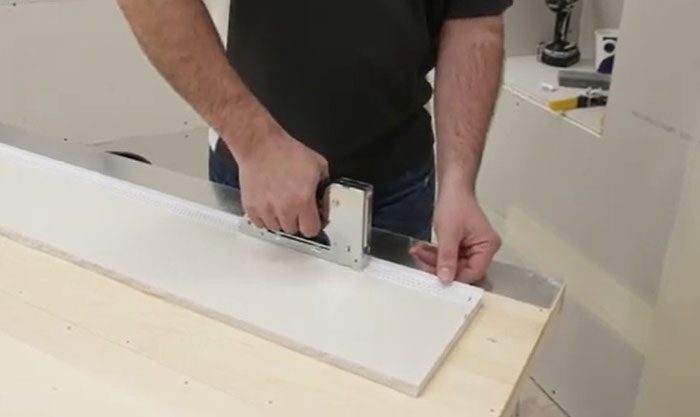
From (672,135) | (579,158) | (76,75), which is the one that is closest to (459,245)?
(672,135)

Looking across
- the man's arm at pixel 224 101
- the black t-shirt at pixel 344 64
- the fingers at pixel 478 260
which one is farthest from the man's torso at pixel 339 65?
the fingers at pixel 478 260

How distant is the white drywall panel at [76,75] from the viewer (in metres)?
1.99

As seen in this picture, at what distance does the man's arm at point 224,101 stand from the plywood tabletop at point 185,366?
0.14 m

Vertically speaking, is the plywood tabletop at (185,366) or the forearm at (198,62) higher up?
the forearm at (198,62)

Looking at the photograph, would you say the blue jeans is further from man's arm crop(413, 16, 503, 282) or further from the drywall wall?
the drywall wall

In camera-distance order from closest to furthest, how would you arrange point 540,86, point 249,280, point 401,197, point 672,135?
point 249,280, point 401,197, point 672,135, point 540,86

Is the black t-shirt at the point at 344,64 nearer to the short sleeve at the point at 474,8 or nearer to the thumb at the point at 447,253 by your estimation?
the short sleeve at the point at 474,8

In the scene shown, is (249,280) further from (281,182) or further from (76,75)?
(76,75)

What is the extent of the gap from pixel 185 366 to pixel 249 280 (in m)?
0.15

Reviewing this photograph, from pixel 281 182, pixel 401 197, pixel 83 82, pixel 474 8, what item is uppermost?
pixel 474 8

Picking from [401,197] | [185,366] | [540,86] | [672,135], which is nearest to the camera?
[185,366]

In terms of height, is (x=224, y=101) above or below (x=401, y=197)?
above

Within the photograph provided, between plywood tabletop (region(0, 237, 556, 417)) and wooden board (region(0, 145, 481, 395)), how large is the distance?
2cm

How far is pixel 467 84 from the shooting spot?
1.07 meters
